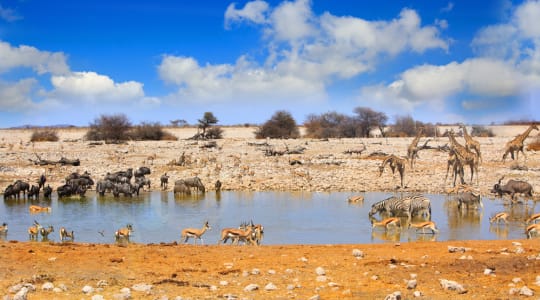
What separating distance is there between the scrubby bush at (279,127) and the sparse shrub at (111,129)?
11367 mm

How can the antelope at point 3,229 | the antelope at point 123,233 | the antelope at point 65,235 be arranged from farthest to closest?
1. the antelope at point 3,229
2. the antelope at point 123,233
3. the antelope at point 65,235

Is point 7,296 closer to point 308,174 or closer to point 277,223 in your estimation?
point 277,223

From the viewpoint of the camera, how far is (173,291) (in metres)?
9.05

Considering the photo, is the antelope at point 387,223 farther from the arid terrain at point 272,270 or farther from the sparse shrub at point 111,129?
the sparse shrub at point 111,129

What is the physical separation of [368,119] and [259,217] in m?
38.5

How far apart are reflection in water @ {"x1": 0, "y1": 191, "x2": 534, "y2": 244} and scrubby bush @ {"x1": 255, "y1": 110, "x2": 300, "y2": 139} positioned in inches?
1091

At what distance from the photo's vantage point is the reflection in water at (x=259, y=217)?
15383mm

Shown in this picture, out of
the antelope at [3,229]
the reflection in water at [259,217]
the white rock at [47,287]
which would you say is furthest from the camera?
the reflection in water at [259,217]

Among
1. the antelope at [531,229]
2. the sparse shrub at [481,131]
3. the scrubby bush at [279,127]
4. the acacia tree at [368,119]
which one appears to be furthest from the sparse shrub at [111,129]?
the antelope at [531,229]

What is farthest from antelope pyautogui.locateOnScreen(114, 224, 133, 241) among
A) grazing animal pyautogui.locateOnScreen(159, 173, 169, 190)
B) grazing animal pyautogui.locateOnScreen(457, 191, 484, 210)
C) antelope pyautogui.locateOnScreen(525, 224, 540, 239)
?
grazing animal pyautogui.locateOnScreen(159, 173, 169, 190)

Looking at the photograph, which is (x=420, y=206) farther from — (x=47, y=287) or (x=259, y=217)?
(x=47, y=287)

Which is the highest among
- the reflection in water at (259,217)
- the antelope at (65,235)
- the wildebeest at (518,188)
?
the wildebeest at (518,188)

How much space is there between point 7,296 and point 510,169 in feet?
82.6

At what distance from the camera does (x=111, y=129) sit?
49.8 m
